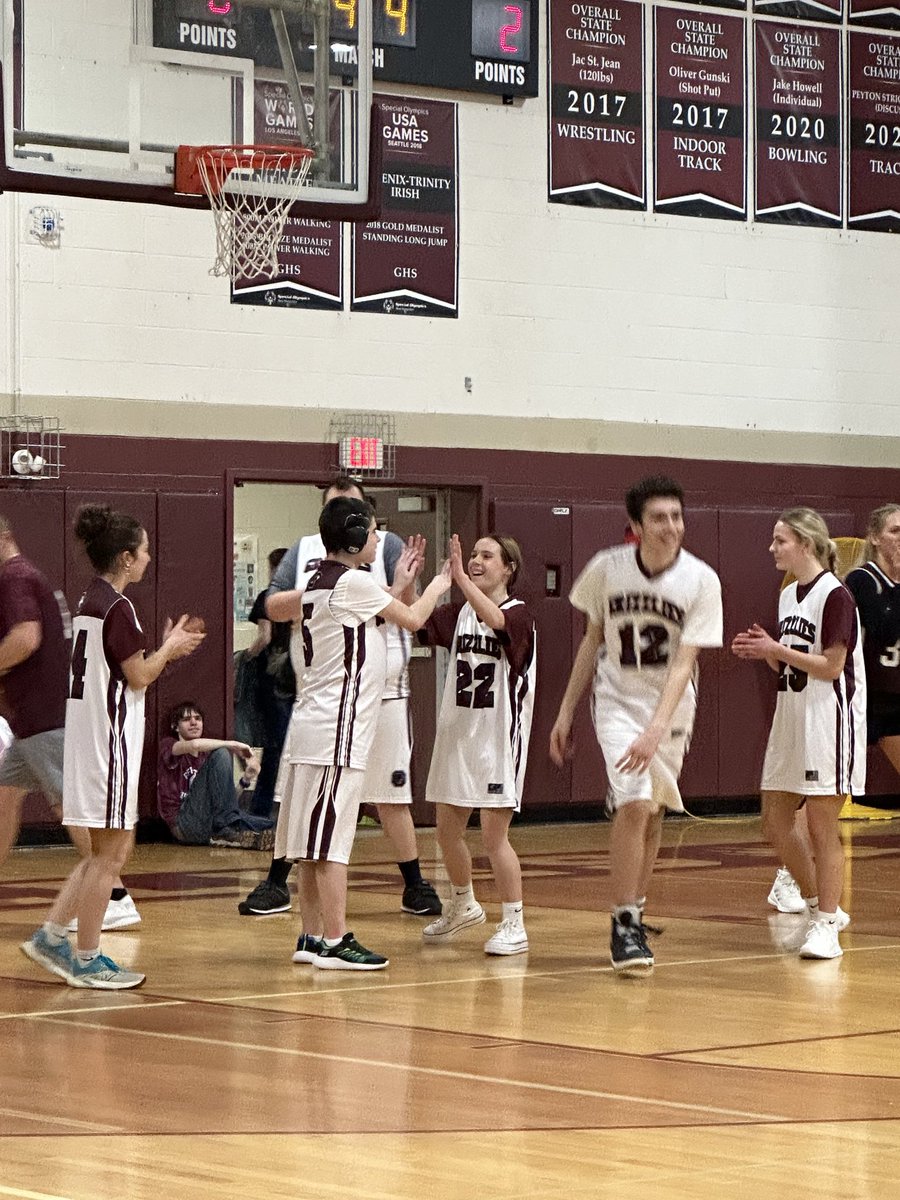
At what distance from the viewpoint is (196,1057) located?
656 cm

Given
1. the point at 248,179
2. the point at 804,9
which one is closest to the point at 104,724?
the point at 248,179

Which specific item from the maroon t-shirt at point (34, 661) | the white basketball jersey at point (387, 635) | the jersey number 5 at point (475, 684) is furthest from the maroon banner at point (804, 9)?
the maroon t-shirt at point (34, 661)

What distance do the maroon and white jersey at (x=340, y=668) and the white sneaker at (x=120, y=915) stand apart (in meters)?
1.79

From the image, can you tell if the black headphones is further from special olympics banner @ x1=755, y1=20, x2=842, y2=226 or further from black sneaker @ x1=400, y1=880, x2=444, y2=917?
A: special olympics banner @ x1=755, y1=20, x2=842, y2=226

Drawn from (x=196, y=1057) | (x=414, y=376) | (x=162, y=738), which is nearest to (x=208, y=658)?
(x=162, y=738)

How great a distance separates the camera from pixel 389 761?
9961mm

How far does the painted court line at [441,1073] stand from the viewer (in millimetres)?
5719

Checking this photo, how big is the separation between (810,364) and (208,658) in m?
5.47

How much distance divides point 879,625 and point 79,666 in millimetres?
3871

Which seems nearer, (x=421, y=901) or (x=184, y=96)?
(x=421, y=901)

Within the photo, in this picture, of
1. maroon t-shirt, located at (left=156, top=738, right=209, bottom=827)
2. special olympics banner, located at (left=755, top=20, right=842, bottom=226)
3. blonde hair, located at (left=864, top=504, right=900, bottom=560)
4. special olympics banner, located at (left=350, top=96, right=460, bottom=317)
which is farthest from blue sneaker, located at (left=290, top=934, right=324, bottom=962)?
special olympics banner, located at (left=755, top=20, right=842, bottom=226)

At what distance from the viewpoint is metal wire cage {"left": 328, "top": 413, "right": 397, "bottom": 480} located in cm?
1481

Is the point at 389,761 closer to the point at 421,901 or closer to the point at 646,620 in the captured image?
the point at 421,901

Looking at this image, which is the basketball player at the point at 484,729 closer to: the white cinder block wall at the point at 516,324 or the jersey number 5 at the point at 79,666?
the jersey number 5 at the point at 79,666
